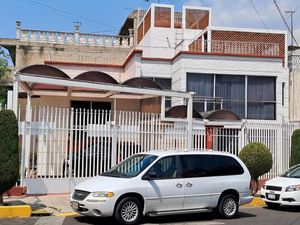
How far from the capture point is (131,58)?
23594 millimetres

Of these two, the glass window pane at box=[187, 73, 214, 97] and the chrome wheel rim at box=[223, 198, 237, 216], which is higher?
the glass window pane at box=[187, 73, 214, 97]

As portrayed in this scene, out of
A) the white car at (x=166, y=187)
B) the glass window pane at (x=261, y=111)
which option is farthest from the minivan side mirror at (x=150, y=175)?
the glass window pane at (x=261, y=111)

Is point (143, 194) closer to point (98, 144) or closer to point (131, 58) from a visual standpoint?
point (98, 144)

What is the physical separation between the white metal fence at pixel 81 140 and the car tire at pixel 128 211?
5430 millimetres

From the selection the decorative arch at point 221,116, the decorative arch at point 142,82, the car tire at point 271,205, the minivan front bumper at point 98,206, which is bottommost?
the car tire at point 271,205

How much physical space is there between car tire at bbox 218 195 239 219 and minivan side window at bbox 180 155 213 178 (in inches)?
30.0

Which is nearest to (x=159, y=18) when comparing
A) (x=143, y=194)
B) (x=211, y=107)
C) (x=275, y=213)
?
(x=211, y=107)

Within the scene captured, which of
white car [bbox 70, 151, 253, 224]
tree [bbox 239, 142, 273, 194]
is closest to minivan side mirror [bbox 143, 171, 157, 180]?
white car [bbox 70, 151, 253, 224]

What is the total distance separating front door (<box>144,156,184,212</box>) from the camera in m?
11.1

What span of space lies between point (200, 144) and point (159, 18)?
1221 cm

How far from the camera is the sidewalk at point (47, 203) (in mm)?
12728

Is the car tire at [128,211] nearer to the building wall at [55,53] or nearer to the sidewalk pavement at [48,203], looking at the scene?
the sidewalk pavement at [48,203]

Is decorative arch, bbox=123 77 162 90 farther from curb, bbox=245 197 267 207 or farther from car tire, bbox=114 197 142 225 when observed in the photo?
car tire, bbox=114 197 142 225

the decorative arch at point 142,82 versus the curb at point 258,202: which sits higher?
the decorative arch at point 142,82
